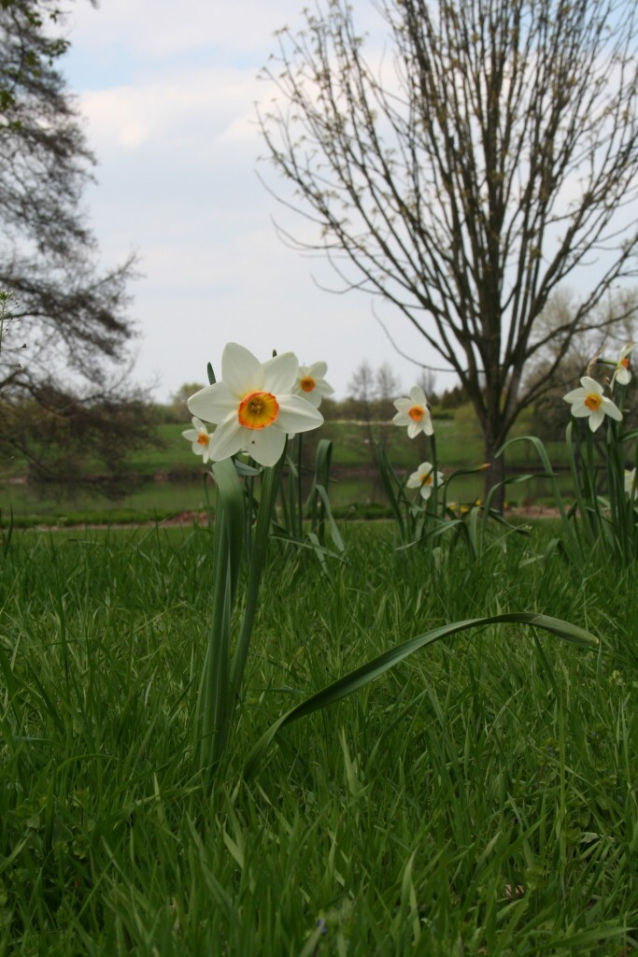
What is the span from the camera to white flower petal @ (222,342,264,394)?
1296mm

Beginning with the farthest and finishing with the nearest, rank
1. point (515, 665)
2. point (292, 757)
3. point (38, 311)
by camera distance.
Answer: point (38, 311) < point (515, 665) < point (292, 757)

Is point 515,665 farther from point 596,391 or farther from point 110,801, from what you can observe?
point 596,391

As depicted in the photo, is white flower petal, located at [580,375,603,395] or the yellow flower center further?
white flower petal, located at [580,375,603,395]

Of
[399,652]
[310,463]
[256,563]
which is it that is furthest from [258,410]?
[310,463]

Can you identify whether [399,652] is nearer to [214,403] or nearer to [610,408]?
[214,403]

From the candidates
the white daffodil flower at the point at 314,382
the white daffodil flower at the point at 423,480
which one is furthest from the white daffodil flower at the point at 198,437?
the white daffodil flower at the point at 423,480

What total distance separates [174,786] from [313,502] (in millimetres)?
1955

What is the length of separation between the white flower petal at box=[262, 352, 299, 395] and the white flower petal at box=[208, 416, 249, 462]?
8 centimetres

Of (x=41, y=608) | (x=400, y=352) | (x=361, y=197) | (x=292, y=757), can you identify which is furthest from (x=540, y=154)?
(x=292, y=757)

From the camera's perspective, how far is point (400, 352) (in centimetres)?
684

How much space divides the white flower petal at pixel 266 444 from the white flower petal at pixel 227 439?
13 millimetres

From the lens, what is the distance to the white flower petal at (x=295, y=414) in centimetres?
131

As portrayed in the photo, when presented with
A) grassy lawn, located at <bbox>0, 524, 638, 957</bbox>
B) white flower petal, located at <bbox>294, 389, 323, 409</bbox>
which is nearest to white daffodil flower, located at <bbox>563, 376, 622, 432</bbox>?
grassy lawn, located at <bbox>0, 524, 638, 957</bbox>

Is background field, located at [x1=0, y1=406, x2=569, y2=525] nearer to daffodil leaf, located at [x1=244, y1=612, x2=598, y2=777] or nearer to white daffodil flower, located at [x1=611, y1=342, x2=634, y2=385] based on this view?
white daffodil flower, located at [x1=611, y1=342, x2=634, y2=385]
